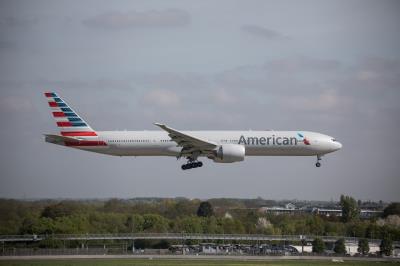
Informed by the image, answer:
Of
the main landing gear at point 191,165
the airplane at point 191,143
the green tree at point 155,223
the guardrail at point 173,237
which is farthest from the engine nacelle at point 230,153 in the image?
the green tree at point 155,223

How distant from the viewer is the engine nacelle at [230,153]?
260ft

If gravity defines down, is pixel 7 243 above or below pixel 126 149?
below

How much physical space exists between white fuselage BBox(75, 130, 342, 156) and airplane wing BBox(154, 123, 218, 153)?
1.04m

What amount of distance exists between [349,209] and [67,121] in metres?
45.4

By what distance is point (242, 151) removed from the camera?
79.5 metres

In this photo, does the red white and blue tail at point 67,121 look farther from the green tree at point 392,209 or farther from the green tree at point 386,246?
the green tree at point 392,209

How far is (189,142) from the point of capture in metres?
79.7

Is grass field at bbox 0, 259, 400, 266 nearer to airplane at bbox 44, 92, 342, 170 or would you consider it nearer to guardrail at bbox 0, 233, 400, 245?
airplane at bbox 44, 92, 342, 170

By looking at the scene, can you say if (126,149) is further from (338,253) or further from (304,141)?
(338,253)

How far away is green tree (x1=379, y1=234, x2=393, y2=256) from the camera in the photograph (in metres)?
88.5

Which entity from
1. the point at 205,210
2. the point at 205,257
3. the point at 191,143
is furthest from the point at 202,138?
the point at 205,210

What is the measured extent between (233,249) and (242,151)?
1573cm

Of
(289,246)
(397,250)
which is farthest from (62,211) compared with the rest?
(397,250)

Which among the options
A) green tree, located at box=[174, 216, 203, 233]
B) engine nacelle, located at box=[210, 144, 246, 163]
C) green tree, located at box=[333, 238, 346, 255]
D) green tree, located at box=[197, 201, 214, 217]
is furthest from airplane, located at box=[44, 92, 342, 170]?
green tree, located at box=[197, 201, 214, 217]
